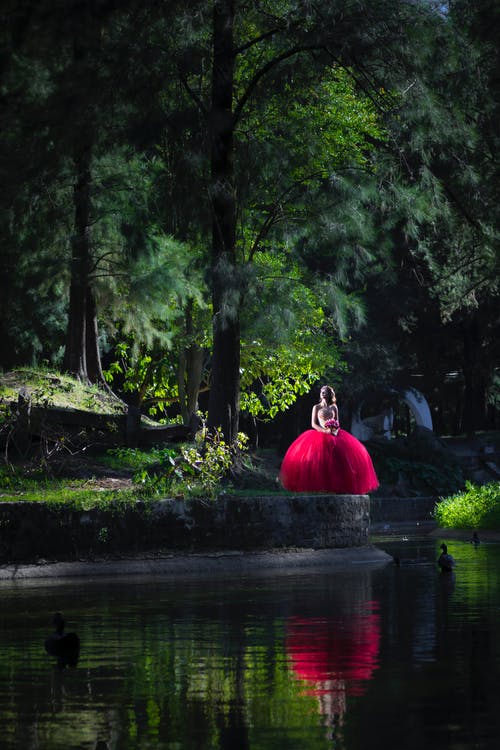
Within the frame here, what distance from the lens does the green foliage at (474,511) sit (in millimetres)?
28172

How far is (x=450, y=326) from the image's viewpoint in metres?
54.7

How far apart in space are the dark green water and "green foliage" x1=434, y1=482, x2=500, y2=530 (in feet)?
43.0

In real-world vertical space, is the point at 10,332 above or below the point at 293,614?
above

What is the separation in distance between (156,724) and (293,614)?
577 cm

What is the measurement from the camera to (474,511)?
2880cm

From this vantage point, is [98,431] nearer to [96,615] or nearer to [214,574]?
[214,574]

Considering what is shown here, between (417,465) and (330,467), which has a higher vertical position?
(417,465)

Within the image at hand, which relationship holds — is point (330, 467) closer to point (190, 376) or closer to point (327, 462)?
point (327, 462)

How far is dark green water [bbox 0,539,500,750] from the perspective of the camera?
6215 mm

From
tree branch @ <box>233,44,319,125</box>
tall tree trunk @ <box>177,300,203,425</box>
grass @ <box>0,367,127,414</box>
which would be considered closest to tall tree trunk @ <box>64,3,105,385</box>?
grass @ <box>0,367,127,414</box>

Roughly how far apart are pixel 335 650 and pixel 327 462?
44.4 feet

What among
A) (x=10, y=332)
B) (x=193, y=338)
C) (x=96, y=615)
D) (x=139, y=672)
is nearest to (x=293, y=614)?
(x=96, y=615)

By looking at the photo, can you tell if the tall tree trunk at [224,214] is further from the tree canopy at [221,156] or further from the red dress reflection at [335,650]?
the red dress reflection at [335,650]

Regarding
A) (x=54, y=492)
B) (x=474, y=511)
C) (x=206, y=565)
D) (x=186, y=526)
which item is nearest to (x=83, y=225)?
(x=54, y=492)
